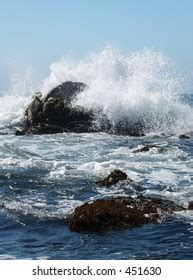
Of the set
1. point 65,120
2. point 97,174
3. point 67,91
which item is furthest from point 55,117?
point 97,174

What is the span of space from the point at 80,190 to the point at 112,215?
156 inches

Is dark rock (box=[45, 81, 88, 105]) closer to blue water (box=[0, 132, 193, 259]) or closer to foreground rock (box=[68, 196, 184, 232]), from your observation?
blue water (box=[0, 132, 193, 259])

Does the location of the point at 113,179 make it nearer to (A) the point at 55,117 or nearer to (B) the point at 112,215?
(B) the point at 112,215

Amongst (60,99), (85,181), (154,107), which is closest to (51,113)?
(60,99)

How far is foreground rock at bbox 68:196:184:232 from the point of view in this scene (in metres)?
12.3

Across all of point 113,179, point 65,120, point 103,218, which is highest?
point 65,120

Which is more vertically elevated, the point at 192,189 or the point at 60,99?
the point at 60,99

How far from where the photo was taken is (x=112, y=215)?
12.6 m

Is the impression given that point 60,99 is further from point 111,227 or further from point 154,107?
point 111,227

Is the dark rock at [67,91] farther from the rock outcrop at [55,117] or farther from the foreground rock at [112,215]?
the foreground rock at [112,215]

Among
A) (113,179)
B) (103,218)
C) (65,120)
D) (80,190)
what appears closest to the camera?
(103,218)

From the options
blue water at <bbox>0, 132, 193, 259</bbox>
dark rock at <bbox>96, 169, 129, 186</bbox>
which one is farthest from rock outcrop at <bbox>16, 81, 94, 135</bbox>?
dark rock at <bbox>96, 169, 129, 186</bbox>

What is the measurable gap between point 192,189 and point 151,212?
3.85m

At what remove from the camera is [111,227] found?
12344mm
